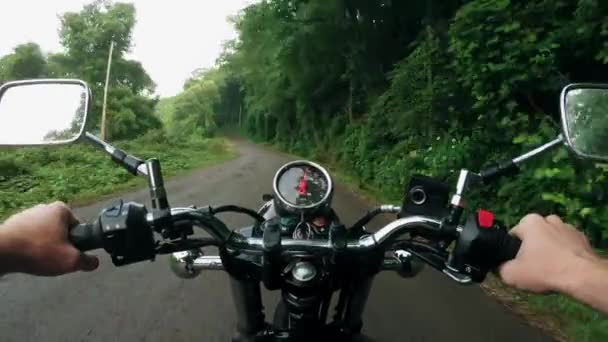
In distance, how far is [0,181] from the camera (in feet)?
46.7

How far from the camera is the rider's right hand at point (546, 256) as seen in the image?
1162 millimetres

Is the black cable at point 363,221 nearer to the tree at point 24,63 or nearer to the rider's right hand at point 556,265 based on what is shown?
the rider's right hand at point 556,265

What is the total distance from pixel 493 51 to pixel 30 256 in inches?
254

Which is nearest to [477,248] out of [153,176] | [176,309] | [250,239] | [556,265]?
[556,265]

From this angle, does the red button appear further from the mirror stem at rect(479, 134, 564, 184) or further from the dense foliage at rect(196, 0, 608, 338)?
the dense foliage at rect(196, 0, 608, 338)

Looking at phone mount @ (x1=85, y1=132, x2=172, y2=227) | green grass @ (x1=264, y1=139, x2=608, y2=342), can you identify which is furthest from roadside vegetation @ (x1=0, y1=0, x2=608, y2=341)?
phone mount @ (x1=85, y1=132, x2=172, y2=227)

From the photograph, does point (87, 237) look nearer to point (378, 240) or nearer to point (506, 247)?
point (378, 240)

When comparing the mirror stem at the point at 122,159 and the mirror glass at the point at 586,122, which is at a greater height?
the mirror glass at the point at 586,122

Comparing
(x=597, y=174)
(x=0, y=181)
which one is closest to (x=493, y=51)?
(x=597, y=174)

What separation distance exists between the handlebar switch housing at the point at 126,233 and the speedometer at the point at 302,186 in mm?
675

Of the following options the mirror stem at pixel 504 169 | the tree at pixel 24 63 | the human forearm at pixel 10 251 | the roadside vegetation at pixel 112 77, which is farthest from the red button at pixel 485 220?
the tree at pixel 24 63

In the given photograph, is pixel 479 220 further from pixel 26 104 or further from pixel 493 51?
pixel 493 51

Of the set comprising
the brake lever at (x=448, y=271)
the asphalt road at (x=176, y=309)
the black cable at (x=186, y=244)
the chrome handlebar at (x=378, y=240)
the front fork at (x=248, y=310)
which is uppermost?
the chrome handlebar at (x=378, y=240)

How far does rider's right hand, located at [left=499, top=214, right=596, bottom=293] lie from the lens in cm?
116
